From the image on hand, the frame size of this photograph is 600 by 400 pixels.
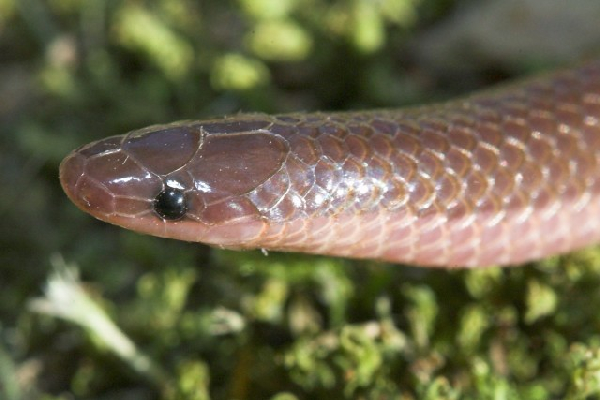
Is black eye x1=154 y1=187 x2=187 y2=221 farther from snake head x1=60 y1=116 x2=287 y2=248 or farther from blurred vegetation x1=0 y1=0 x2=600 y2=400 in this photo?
blurred vegetation x1=0 y1=0 x2=600 y2=400

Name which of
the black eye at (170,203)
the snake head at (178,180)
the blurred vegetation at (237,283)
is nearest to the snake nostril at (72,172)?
the snake head at (178,180)

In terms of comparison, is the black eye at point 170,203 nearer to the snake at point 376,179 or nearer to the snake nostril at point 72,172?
the snake at point 376,179

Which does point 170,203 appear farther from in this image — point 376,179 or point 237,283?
point 237,283

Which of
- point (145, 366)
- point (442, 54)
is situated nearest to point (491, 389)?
point (145, 366)

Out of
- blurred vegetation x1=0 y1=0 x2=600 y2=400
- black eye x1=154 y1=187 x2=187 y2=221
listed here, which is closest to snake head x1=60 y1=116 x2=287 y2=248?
black eye x1=154 y1=187 x2=187 y2=221

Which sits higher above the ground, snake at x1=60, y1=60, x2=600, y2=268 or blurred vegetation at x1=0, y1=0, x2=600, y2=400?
snake at x1=60, y1=60, x2=600, y2=268

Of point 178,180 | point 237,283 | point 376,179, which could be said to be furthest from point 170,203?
point 237,283
